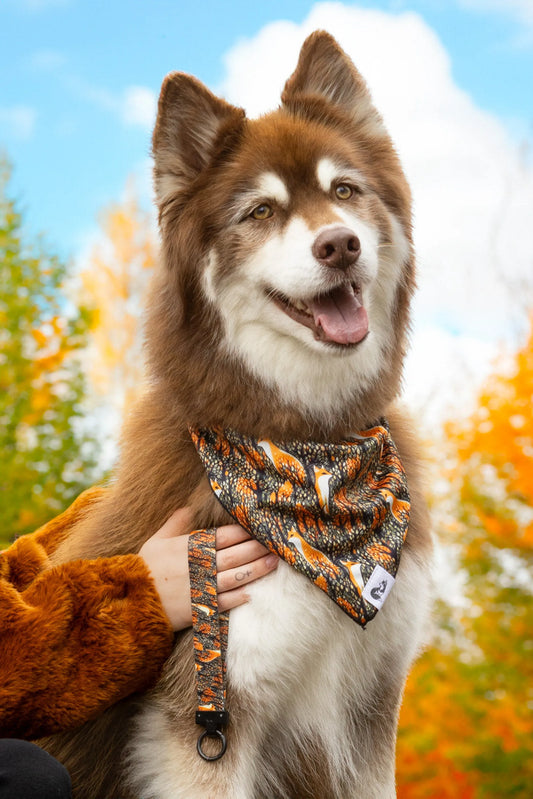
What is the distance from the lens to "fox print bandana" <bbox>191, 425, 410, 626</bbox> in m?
1.94

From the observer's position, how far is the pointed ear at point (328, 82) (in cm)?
231

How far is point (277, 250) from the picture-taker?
2.03 m

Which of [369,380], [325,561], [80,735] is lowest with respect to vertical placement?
[80,735]

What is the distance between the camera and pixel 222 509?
2.06 m

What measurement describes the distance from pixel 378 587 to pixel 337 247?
2.89ft

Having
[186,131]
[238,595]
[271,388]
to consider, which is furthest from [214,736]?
[186,131]

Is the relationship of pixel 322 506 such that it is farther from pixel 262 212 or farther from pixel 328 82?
pixel 328 82

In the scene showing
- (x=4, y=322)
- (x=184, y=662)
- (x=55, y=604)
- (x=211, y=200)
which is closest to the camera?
(x=55, y=604)

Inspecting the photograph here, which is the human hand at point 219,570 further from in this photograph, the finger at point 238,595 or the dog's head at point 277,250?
the dog's head at point 277,250

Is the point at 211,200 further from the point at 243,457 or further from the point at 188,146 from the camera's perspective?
the point at 243,457

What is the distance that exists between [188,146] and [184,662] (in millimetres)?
1403

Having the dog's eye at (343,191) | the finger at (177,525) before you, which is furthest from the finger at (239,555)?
the dog's eye at (343,191)

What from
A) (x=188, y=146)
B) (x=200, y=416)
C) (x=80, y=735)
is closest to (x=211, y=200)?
(x=188, y=146)

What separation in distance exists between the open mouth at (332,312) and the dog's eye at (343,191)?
0.88 feet
